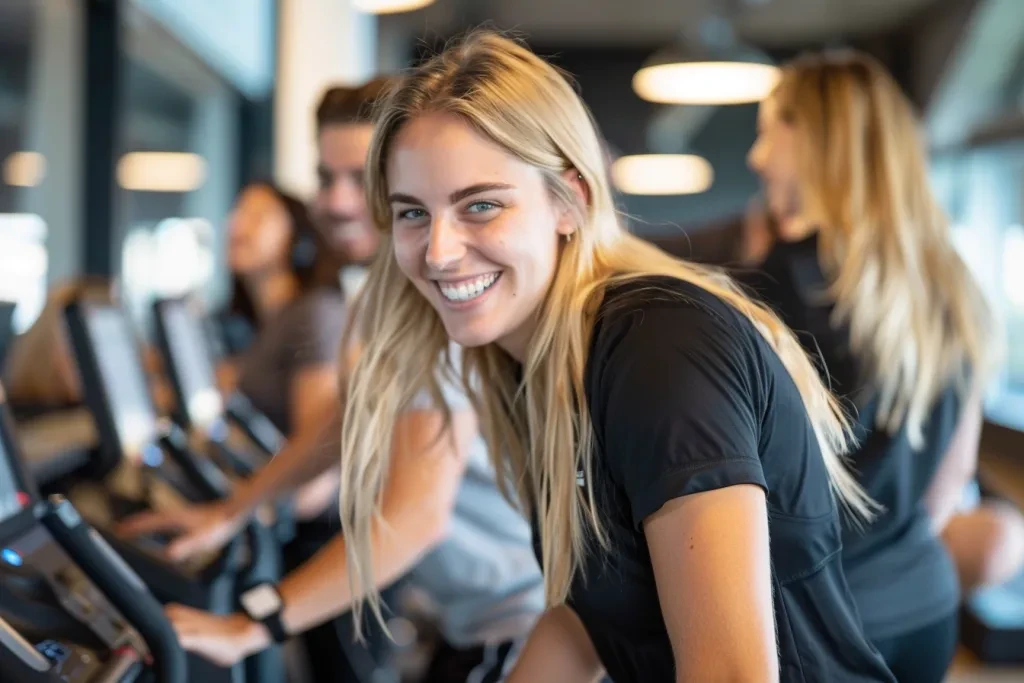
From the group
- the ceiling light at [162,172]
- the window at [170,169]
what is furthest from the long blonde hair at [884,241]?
the ceiling light at [162,172]

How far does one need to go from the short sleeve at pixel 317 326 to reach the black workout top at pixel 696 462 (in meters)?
1.59

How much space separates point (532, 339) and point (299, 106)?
5960mm

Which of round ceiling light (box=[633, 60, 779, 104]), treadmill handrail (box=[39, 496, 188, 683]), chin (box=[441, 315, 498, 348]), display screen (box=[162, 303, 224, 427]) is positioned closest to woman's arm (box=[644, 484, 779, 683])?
chin (box=[441, 315, 498, 348])

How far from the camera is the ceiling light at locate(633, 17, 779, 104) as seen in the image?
Result: 5.45 metres

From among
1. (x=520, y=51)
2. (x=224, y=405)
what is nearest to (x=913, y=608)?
(x=520, y=51)

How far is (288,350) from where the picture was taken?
3.03 metres

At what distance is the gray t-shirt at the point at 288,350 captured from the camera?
2.84m

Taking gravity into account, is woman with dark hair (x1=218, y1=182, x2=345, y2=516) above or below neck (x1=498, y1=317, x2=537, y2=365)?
below

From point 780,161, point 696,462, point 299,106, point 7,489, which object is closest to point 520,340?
point 696,462

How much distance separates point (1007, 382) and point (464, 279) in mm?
5473

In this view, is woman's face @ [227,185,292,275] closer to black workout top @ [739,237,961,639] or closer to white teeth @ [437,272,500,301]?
black workout top @ [739,237,961,639]

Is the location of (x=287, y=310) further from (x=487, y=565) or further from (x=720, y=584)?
(x=720, y=584)

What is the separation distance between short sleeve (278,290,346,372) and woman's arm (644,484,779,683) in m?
1.80

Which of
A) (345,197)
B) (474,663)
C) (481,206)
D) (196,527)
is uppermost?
(481,206)
